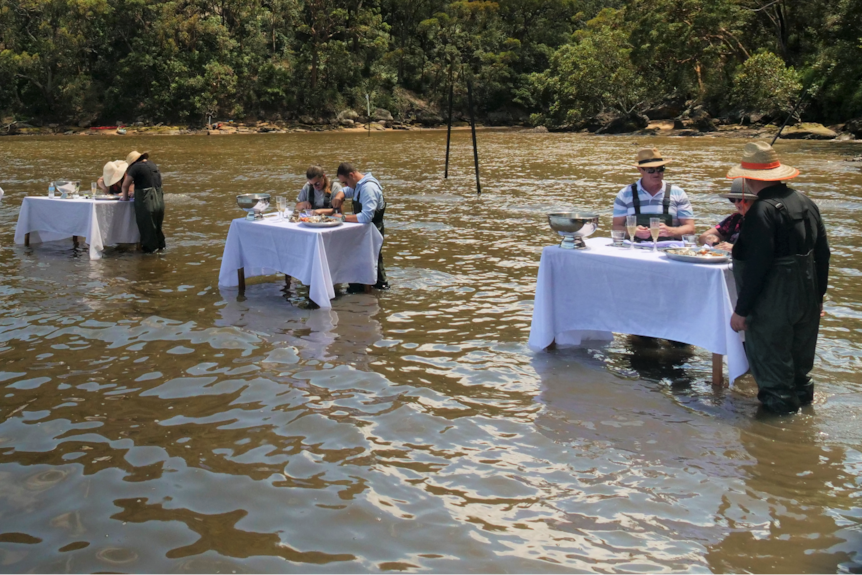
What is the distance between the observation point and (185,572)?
384 cm

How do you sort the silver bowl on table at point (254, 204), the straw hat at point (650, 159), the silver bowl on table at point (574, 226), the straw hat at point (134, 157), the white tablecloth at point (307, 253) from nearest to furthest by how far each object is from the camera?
the silver bowl on table at point (574, 226) → the straw hat at point (650, 159) → the white tablecloth at point (307, 253) → the silver bowl on table at point (254, 204) → the straw hat at point (134, 157)

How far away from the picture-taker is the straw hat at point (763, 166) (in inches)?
201

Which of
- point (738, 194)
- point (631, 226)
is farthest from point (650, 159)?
point (738, 194)

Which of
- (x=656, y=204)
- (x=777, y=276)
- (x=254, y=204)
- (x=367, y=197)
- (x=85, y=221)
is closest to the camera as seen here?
(x=777, y=276)

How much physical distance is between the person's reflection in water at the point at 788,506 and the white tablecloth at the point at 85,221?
Result: 941cm

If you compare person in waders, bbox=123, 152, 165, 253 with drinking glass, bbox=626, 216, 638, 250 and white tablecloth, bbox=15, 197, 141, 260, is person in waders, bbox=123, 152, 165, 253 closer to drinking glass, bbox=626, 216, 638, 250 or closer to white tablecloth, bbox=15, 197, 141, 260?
white tablecloth, bbox=15, 197, 141, 260

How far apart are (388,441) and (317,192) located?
482 centimetres

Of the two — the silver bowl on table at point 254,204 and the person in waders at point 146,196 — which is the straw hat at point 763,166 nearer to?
the silver bowl on table at point 254,204

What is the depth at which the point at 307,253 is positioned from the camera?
27.4ft

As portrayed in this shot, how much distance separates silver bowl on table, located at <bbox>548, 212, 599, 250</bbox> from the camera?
6.36 m

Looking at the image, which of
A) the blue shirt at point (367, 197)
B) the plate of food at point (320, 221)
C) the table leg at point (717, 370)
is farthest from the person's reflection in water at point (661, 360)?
the plate of food at point (320, 221)

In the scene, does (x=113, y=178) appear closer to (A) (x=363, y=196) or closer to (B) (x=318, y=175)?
(B) (x=318, y=175)

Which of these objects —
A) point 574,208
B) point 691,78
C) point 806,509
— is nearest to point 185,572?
point 806,509

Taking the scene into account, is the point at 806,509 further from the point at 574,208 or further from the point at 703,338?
the point at 574,208
